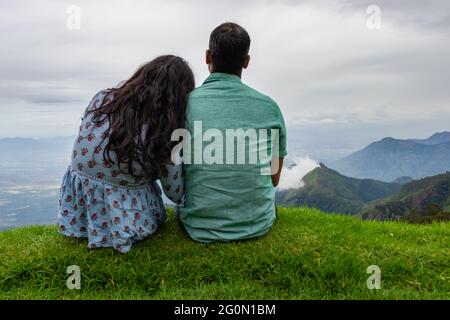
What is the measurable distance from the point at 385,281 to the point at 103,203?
321 centimetres

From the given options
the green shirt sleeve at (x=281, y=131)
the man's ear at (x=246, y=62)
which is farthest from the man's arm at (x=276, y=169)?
the man's ear at (x=246, y=62)

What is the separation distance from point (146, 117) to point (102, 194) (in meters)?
1.02

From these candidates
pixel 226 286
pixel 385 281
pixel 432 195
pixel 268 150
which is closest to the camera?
pixel 226 286

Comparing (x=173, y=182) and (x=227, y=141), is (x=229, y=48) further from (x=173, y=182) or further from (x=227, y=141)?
(x=173, y=182)

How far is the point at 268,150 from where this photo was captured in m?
5.11

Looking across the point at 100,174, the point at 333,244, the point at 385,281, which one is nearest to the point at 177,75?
the point at 100,174

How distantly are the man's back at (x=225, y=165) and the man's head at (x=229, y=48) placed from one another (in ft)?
0.37

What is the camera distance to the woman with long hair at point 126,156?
181 inches

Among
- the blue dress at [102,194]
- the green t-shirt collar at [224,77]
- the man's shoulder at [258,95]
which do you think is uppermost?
the green t-shirt collar at [224,77]

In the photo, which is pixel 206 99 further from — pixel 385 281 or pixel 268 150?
pixel 385 281

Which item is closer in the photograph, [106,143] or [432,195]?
[106,143]

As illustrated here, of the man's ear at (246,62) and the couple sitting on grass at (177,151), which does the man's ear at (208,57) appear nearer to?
the couple sitting on grass at (177,151)

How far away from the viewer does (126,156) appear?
15.0ft

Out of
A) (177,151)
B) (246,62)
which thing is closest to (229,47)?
(246,62)
